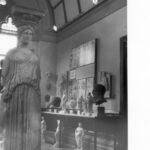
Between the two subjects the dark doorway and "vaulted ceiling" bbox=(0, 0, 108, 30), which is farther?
"vaulted ceiling" bbox=(0, 0, 108, 30)

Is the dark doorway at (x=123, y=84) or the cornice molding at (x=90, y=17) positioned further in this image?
the cornice molding at (x=90, y=17)

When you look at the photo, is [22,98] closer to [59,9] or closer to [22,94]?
[22,94]

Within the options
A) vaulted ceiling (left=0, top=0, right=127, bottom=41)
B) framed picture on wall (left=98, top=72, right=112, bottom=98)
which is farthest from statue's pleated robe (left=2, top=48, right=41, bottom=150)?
framed picture on wall (left=98, top=72, right=112, bottom=98)

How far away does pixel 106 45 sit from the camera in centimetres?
167

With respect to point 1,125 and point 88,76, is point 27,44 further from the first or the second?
point 1,125

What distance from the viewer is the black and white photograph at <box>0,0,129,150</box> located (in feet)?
5.11

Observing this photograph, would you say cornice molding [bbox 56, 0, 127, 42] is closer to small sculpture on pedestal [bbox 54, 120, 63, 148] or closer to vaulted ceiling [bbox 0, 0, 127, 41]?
vaulted ceiling [bbox 0, 0, 127, 41]

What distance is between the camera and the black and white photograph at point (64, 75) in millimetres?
1558

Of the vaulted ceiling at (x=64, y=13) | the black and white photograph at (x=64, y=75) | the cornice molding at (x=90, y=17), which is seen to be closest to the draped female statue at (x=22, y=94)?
the black and white photograph at (x=64, y=75)

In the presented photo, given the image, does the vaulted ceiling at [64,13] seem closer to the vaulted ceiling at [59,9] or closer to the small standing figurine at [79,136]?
the vaulted ceiling at [59,9]

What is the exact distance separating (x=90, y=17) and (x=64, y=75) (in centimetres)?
48
